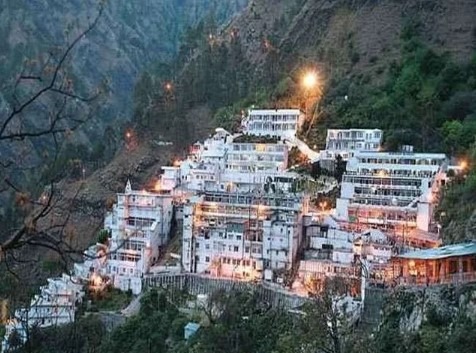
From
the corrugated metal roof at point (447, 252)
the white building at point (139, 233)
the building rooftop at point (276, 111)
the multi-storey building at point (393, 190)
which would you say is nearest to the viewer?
the corrugated metal roof at point (447, 252)

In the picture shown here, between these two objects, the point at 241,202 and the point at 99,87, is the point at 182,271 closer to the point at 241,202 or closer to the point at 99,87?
the point at 241,202

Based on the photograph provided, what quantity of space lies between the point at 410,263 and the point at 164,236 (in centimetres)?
1219

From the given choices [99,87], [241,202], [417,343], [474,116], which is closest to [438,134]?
[474,116]

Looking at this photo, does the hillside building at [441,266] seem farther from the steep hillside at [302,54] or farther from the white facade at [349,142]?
the steep hillside at [302,54]

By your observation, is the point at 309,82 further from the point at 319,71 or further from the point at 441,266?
the point at 441,266

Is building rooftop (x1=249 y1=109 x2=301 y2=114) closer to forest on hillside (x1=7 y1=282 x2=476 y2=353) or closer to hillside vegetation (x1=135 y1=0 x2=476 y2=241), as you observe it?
hillside vegetation (x1=135 y1=0 x2=476 y2=241)

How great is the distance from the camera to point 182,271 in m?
26.7

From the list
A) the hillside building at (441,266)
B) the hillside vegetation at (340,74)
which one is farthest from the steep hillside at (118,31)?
the hillside building at (441,266)

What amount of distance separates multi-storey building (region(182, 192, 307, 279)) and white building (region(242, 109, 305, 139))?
683cm

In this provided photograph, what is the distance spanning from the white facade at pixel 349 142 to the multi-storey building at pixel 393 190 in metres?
2.24

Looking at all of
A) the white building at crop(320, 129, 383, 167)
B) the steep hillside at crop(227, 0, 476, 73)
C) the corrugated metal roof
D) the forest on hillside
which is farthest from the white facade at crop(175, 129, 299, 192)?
the corrugated metal roof

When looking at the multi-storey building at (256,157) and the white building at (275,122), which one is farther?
the white building at (275,122)

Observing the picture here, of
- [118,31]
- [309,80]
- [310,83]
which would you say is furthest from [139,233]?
[118,31]

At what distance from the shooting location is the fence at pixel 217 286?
23.4 metres
